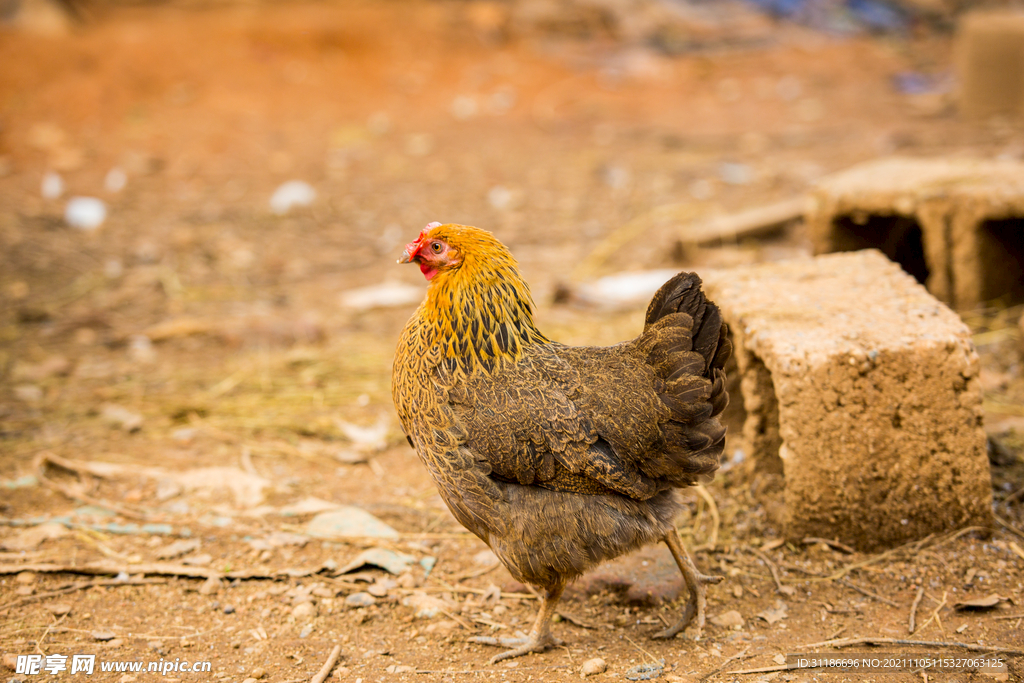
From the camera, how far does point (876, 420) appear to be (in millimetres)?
2898

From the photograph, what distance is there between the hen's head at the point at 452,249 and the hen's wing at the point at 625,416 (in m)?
0.46

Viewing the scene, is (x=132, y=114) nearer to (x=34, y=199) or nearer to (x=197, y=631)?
(x=34, y=199)

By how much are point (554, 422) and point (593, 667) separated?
842 millimetres

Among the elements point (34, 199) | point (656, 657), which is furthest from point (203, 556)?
point (34, 199)

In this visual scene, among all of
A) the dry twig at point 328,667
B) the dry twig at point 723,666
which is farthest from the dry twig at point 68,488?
the dry twig at point 723,666

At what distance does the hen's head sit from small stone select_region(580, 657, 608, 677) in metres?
1.43

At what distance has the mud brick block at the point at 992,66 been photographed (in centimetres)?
844

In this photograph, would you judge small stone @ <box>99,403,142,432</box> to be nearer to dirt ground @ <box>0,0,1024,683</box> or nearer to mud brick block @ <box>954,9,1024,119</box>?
dirt ground @ <box>0,0,1024,683</box>

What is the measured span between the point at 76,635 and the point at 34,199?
6.47m

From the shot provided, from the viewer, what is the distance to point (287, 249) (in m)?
7.02

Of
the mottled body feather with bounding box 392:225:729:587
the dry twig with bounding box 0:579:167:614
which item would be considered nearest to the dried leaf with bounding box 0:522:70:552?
the dry twig with bounding box 0:579:167:614

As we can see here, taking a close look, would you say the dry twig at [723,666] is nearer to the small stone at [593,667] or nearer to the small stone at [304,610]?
the small stone at [593,667]

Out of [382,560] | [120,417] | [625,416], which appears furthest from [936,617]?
[120,417]

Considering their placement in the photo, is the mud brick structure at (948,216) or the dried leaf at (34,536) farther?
the mud brick structure at (948,216)
